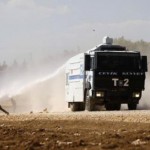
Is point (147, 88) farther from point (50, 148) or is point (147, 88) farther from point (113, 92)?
point (50, 148)

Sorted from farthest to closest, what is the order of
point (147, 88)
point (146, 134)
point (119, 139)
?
point (147, 88) → point (146, 134) → point (119, 139)

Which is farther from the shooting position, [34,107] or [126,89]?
[34,107]

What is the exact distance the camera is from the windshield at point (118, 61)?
3550 centimetres

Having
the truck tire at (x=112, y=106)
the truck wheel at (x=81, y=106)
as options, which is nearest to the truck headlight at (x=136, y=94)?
the truck tire at (x=112, y=106)

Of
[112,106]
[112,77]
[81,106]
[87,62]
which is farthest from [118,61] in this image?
[81,106]

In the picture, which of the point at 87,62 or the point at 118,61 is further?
the point at 118,61

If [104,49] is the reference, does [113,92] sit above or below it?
below

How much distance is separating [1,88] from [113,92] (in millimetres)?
31113

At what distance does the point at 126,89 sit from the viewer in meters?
35.8

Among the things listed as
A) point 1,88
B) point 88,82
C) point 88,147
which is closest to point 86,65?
point 88,82

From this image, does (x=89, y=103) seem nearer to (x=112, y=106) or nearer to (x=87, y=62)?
(x=112, y=106)

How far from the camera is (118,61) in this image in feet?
118

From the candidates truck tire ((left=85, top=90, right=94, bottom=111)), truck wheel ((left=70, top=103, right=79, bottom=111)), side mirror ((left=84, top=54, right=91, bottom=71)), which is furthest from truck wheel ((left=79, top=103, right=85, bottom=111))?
side mirror ((left=84, top=54, right=91, bottom=71))

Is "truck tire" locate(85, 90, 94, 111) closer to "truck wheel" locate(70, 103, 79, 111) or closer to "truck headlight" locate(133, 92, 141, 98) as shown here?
"truck headlight" locate(133, 92, 141, 98)
